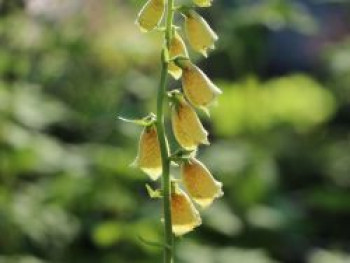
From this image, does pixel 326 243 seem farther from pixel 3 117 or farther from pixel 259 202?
pixel 3 117

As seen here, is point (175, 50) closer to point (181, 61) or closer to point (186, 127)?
point (181, 61)

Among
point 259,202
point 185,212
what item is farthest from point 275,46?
point 185,212

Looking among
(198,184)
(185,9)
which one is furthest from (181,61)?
(198,184)

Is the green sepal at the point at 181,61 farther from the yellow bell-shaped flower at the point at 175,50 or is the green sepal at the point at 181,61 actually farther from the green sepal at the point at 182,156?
the green sepal at the point at 182,156

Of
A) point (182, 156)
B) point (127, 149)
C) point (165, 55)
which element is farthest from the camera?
point (127, 149)

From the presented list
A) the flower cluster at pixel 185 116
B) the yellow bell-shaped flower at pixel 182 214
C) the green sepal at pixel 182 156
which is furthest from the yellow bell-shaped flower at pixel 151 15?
the yellow bell-shaped flower at pixel 182 214

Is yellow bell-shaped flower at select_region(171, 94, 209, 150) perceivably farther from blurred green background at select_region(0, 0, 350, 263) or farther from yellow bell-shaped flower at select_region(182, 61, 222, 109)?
blurred green background at select_region(0, 0, 350, 263)
